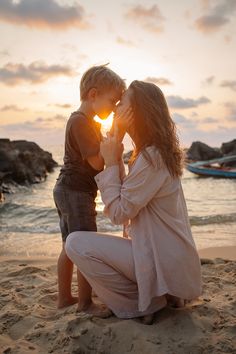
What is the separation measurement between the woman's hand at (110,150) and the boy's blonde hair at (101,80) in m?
0.51

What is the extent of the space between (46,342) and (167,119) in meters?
1.90

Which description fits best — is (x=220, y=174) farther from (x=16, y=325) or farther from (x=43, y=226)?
(x=16, y=325)

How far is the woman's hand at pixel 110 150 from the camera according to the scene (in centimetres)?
340

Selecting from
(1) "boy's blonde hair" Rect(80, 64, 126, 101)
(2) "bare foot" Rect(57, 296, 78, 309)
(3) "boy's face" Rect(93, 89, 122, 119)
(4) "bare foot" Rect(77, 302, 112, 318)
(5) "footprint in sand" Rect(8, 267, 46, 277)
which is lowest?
(5) "footprint in sand" Rect(8, 267, 46, 277)

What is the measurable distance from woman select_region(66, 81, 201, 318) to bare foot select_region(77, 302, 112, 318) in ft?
0.34

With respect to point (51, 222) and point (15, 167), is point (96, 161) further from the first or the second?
point (15, 167)

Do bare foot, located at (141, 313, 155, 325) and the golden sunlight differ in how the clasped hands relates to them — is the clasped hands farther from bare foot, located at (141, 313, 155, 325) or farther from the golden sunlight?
bare foot, located at (141, 313, 155, 325)

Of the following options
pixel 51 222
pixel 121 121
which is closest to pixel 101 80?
pixel 121 121

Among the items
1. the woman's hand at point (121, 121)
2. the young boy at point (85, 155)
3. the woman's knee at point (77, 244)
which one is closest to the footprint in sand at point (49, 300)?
the young boy at point (85, 155)

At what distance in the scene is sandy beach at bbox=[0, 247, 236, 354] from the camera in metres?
2.98

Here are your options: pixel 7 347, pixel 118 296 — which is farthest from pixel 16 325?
pixel 118 296

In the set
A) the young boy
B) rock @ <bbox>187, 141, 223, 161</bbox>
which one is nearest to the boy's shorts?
the young boy

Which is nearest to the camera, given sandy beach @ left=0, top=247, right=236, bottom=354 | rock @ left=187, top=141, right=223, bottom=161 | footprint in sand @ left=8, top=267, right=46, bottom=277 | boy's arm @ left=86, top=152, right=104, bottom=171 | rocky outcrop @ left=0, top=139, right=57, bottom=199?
sandy beach @ left=0, top=247, right=236, bottom=354

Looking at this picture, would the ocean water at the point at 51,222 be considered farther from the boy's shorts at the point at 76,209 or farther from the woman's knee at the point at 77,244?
the woman's knee at the point at 77,244
